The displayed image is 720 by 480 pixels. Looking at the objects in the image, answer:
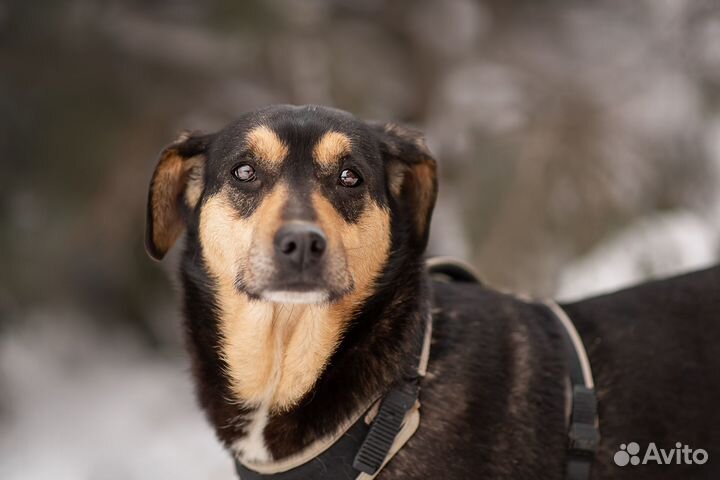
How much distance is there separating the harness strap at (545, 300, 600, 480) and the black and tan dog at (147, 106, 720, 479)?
0.04 m

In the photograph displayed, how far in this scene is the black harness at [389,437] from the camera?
7.22ft

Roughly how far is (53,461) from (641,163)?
17.0 ft

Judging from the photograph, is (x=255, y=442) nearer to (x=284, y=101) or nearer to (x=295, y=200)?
(x=295, y=200)

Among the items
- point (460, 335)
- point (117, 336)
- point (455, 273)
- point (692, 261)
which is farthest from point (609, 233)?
point (117, 336)

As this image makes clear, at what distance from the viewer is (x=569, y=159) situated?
591 cm

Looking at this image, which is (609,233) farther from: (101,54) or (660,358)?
(101,54)

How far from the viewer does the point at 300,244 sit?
2.22 metres

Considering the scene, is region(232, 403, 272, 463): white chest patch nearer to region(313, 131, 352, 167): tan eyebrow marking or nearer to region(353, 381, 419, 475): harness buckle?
region(353, 381, 419, 475): harness buckle

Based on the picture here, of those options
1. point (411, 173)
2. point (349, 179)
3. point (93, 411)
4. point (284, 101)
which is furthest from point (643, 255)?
point (93, 411)

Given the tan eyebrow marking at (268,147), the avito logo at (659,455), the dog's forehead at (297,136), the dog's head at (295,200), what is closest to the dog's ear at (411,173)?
the dog's head at (295,200)

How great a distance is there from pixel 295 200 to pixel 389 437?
0.85 metres

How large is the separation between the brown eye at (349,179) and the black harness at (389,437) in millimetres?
583

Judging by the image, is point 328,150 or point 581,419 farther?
point 328,150

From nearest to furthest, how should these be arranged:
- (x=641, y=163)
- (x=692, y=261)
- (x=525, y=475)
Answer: (x=525, y=475), (x=692, y=261), (x=641, y=163)
